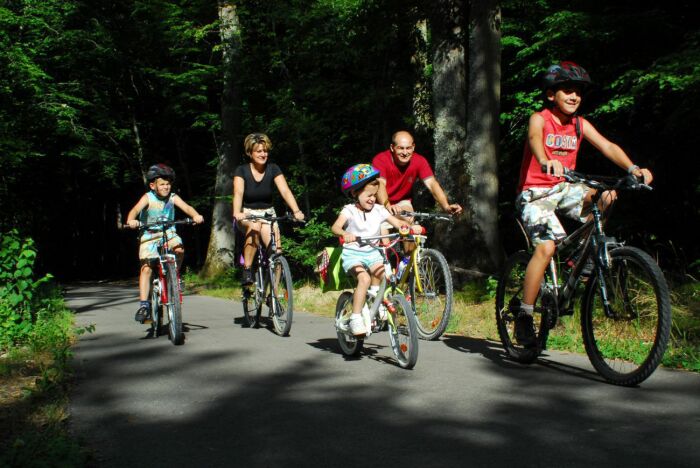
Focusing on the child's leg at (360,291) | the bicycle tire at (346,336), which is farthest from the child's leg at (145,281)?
the child's leg at (360,291)

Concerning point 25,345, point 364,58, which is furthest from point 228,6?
point 25,345

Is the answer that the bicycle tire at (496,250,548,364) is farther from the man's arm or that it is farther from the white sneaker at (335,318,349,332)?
the white sneaker at (335,318,349,332)

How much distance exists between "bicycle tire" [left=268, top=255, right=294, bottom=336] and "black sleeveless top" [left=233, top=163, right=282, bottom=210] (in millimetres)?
744

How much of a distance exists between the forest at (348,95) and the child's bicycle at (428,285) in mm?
3007

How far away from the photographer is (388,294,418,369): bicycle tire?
229 inches

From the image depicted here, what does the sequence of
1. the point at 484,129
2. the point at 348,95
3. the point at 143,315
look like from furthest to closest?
the point at 348,95 → the point at 484,129 → the point at 143,315

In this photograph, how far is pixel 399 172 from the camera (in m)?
7.84

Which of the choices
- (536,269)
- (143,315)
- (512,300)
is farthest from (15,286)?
(536,269)

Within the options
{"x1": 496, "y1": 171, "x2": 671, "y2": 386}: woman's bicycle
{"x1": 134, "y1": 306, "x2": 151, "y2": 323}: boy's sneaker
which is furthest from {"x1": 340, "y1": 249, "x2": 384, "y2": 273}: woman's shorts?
{"x1": 134, "y1": 306, "x2": 151, "y2": 323}: boy's sneaker

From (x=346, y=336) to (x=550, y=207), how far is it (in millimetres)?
2111

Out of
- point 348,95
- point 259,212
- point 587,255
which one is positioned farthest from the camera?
point 348,95

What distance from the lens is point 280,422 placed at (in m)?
4.46

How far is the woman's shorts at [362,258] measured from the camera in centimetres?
647

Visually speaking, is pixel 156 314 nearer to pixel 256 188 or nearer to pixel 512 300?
pixel 256 188
